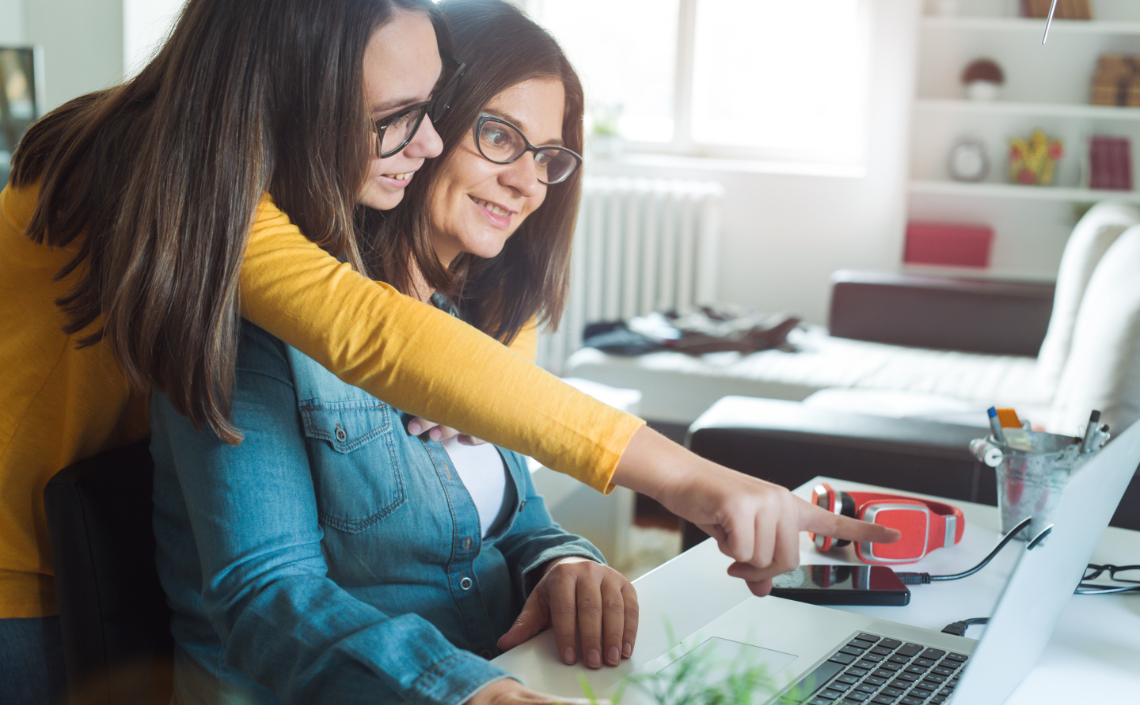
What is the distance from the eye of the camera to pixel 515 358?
2.36 feet

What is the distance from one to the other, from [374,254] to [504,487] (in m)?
0.30

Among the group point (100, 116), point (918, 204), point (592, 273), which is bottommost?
point (592, 273)

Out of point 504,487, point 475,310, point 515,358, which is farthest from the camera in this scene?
point 475,310

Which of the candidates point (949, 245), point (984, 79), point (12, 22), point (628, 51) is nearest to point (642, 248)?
point (628, 51)

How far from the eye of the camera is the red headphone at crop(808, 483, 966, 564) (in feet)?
3.61

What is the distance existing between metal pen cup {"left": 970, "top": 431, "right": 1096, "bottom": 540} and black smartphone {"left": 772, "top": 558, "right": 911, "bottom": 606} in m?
0.24

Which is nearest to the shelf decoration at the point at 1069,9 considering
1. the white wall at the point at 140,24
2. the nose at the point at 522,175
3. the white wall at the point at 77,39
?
the white wall at the point at 140,24

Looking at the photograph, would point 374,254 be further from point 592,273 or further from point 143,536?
point 592,273

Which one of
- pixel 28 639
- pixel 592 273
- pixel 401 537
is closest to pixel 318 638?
pixel 401 537

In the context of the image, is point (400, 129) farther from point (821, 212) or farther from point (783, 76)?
point (783, 76)

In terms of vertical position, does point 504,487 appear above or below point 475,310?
below

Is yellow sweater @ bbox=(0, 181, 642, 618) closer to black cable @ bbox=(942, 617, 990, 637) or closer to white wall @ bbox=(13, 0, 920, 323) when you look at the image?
black cable @ bbox=(942, 617, 990, 637)

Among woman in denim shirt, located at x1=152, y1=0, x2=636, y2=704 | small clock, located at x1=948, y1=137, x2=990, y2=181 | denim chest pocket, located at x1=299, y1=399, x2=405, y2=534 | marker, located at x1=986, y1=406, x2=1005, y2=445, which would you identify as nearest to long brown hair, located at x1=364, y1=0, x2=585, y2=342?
woman in denim shirt, located at x1=152, y1=0, x2=636, y2=704

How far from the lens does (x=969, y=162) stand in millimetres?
4043
